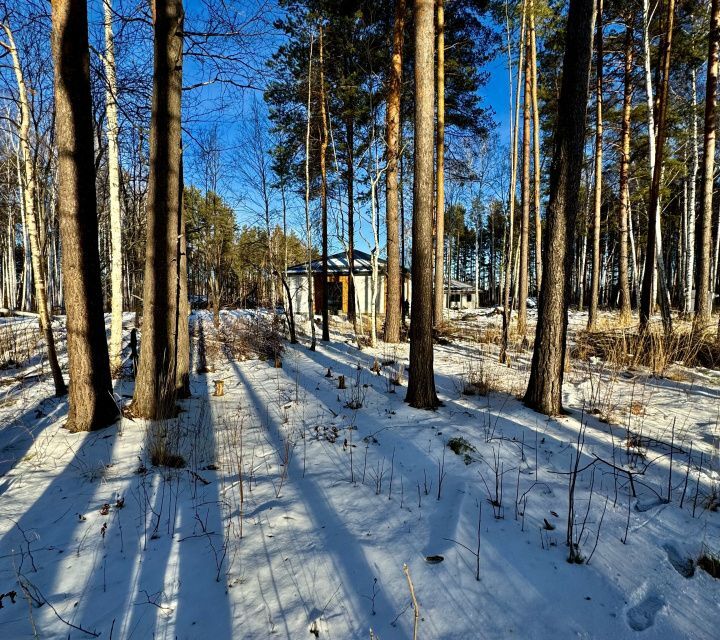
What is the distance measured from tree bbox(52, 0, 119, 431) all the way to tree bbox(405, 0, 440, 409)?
4030 millimetres

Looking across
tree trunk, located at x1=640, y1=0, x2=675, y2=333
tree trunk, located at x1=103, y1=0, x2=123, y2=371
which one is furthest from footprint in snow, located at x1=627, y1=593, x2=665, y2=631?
tree trunk, located at x1=103, y1=0, x2=123, y2=371

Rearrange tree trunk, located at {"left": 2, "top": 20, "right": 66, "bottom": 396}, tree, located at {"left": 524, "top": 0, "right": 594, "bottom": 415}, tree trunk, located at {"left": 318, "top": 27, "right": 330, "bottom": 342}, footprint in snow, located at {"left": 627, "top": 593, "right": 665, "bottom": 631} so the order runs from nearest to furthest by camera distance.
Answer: footprint in snow, located at {"left": 627, "top": 593, "right": 665, "bottom": 631}, tree, located at {"left": 524, "top": 0, "right": 594, "bottom": 415}, tree trunk, located at {"left": 2, "top": 20, "right": 66, "bottom": 396}, tree trunk, located at {"left": 318, "top": 27, "right": 330, "bottom": 342}

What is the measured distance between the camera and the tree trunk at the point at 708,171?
8172 millimetres

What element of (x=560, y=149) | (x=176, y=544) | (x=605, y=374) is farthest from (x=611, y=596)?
(x=605, y=374)

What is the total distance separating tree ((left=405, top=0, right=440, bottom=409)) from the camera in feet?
15.5

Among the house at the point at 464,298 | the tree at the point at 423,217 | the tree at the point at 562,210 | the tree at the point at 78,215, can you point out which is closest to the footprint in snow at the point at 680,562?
the tree at the point at 562,210

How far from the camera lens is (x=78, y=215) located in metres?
4.09

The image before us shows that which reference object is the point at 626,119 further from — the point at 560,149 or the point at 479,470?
the point at 479,470

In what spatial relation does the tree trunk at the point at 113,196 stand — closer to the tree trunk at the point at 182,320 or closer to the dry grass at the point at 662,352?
the tree trunk at the point at 182,320

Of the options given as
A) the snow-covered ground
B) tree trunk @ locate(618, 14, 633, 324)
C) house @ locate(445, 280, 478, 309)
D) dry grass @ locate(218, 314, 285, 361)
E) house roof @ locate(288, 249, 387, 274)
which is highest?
tree trunk @ locate(618, 14, 633, 324)

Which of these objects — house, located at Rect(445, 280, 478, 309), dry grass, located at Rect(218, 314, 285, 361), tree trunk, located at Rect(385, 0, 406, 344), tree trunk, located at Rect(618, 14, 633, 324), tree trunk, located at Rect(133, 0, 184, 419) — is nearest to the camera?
tree trunk, located at Rect(133, 0, 184, 419)

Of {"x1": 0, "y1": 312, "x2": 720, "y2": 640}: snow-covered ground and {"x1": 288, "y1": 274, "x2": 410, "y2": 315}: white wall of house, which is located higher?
{"x1": 288, "y1": 274, "x2": 410, "y2": 315}: white wall of house

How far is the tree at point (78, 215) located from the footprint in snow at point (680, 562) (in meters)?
5.41

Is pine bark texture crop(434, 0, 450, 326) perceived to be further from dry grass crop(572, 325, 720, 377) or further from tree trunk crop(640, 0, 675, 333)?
tree trunk crop(640, 0, 675, 333)
